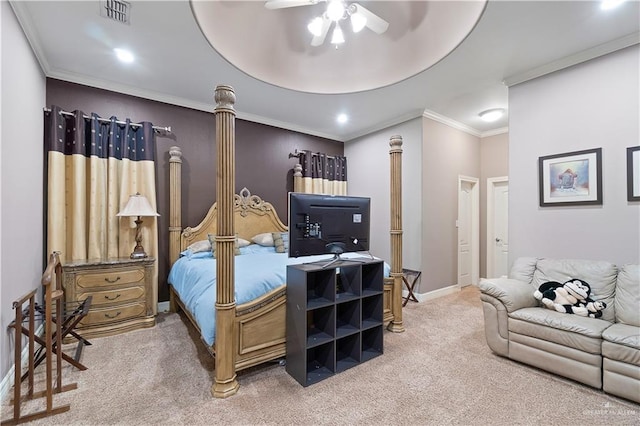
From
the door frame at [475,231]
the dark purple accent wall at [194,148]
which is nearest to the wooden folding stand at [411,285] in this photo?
the door frame at [475,231]

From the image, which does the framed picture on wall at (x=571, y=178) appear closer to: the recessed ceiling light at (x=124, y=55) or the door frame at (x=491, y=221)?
the door frame at (x=491, y=221)

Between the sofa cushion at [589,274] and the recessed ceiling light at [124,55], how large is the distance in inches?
184

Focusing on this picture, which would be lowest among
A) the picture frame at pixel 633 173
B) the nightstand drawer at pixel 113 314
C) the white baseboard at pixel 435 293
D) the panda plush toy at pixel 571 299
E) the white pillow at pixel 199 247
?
the white baseboard at pixel 435 293

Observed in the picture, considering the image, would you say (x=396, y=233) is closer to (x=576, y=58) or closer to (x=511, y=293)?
(x=511, y=293)

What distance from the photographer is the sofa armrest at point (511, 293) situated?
2480mm

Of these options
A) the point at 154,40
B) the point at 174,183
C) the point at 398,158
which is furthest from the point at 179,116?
the point at 398,158

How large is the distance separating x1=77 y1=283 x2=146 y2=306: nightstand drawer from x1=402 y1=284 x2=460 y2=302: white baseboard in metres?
3.59

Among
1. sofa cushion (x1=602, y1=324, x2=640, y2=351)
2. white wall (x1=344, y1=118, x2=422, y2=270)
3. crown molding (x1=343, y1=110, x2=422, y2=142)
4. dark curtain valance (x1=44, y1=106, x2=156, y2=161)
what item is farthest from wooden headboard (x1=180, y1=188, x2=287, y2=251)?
sofa cushion (x1=602, y1=324, x2=640, y2=351)

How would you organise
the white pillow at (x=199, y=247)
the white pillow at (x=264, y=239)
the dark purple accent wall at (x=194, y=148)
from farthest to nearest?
the white pillow at (x=264, y=239), the white pillow at (x=199, y=247), the dark purple accent wall at (x=194, y=148)

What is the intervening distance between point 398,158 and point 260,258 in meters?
1.99

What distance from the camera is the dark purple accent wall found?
331cm

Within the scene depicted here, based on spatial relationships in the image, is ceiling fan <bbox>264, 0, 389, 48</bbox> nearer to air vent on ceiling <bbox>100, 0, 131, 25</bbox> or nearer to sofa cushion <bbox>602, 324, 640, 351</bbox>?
air vent on ceiling <bbox>100, 0, 131, 25</bbox>

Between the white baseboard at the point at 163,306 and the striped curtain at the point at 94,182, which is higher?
the striped curtain at the point at 94,182

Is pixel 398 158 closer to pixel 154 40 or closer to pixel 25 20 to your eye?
pixel 154 40
